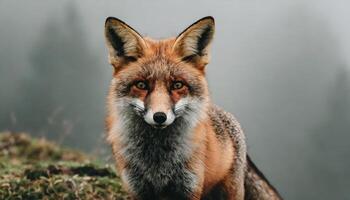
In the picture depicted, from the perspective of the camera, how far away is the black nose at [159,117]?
4539mm

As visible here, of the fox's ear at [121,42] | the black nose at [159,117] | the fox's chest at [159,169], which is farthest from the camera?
the fox's chest at [159,169]

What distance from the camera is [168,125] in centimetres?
507

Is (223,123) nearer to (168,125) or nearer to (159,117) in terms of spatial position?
(168,125)

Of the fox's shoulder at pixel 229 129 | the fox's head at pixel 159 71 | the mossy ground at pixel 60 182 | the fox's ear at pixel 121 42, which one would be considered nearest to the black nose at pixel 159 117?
the fox's head at pixel 159 71

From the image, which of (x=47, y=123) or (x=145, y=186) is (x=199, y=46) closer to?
(x=145, y=186)

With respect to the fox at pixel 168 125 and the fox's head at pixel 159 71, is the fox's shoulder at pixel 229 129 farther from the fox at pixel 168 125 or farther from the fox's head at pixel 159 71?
the fox's head at pixel 159 71

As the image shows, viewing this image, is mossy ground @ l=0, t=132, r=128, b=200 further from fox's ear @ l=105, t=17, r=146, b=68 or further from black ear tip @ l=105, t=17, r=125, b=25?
black ear tip @ l=105, t=17, r=125, b=25

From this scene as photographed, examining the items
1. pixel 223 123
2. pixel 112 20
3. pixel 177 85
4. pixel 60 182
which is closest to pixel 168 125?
pixel 177 85

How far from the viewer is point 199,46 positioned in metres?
5.19

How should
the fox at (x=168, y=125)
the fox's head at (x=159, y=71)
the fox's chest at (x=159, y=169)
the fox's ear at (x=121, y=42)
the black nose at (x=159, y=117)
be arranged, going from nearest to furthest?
the black nose at (x=159, y=117)
the fox's head at (x=159, y=71)
the fox at (x=168, y=125)
the fox's ear at (x=121, y=42)
the fox's chest at (x=159, y=169)

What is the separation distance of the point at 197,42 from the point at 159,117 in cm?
98

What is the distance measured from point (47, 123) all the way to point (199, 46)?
210 inches

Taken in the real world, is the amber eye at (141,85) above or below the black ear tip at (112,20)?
below

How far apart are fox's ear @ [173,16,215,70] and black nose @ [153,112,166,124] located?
78 cm
